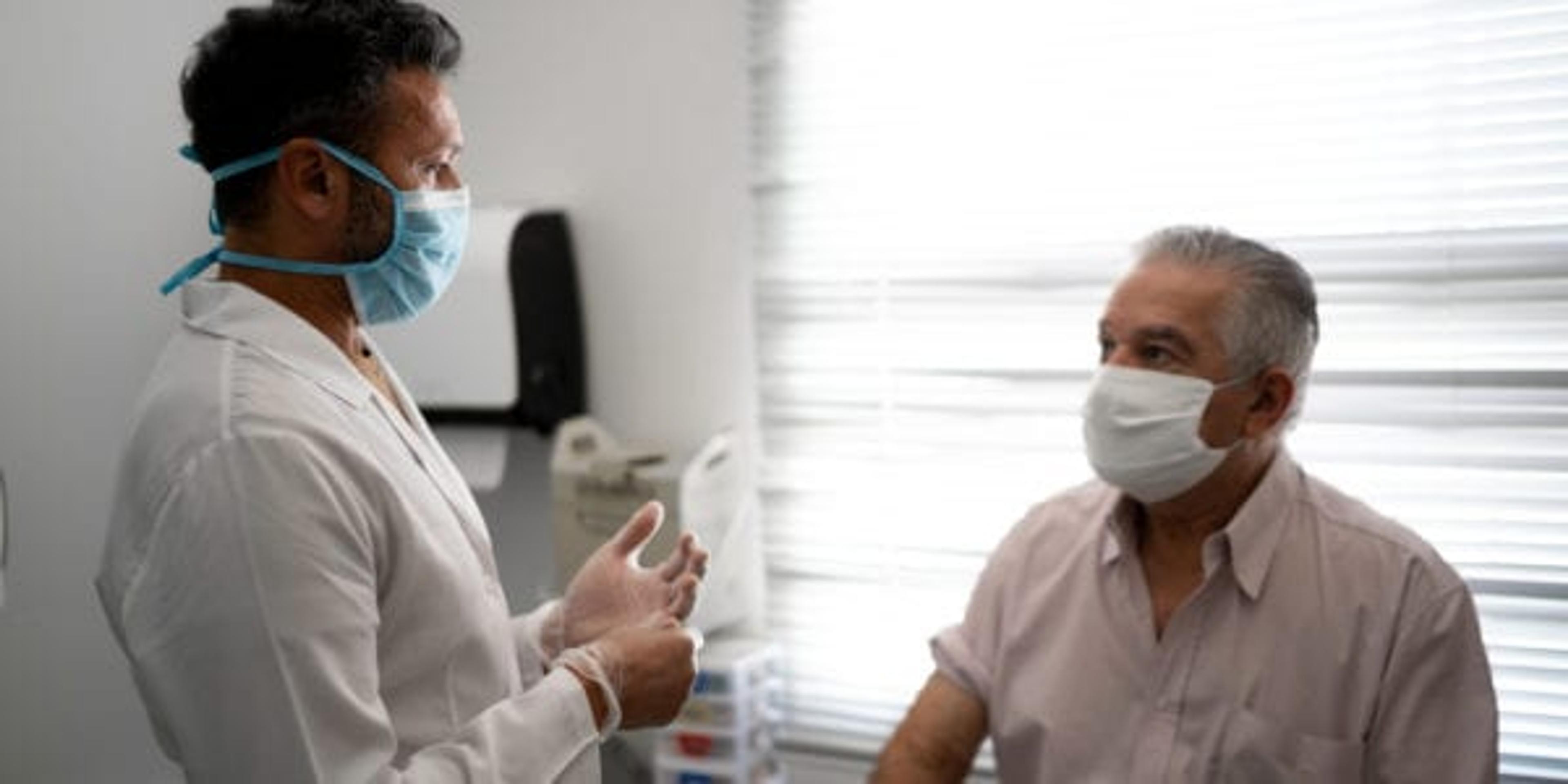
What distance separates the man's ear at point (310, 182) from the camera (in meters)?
1.16

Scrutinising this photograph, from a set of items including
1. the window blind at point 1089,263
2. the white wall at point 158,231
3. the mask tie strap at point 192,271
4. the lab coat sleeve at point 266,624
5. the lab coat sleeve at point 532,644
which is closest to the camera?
the lab coat sleeve at point 266,624

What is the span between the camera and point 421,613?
3.79 ft

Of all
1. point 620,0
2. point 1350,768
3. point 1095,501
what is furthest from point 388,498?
point 620,0

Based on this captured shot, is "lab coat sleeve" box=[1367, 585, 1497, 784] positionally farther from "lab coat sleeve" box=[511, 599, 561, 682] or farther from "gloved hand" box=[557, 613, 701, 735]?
"lab coat sleeve" box=[511, 599, 561, 682]

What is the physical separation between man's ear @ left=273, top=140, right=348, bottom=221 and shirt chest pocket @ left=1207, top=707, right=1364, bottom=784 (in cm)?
117

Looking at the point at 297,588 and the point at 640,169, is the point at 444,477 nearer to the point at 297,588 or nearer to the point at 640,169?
the point at 297,588

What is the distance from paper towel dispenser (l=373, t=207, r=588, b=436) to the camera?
8.46ft

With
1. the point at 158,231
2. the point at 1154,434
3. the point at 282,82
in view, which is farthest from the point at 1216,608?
the point at 158,231

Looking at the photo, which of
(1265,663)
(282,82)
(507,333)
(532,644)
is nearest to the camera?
(282,82)

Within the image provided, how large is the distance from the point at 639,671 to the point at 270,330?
0.46 m

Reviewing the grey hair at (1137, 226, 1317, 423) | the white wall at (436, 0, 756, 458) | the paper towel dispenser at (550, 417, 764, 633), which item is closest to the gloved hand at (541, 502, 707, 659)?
the grey hair at (1137, 226, 1317, 423)

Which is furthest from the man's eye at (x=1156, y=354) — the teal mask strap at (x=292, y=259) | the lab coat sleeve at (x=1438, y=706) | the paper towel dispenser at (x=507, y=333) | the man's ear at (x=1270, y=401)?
the paper towel dispenser at (x=507, y=333)

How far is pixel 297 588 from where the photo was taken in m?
1.02

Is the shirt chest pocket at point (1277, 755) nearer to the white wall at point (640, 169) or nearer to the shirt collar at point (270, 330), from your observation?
the shirt collar at point (270, 330)
